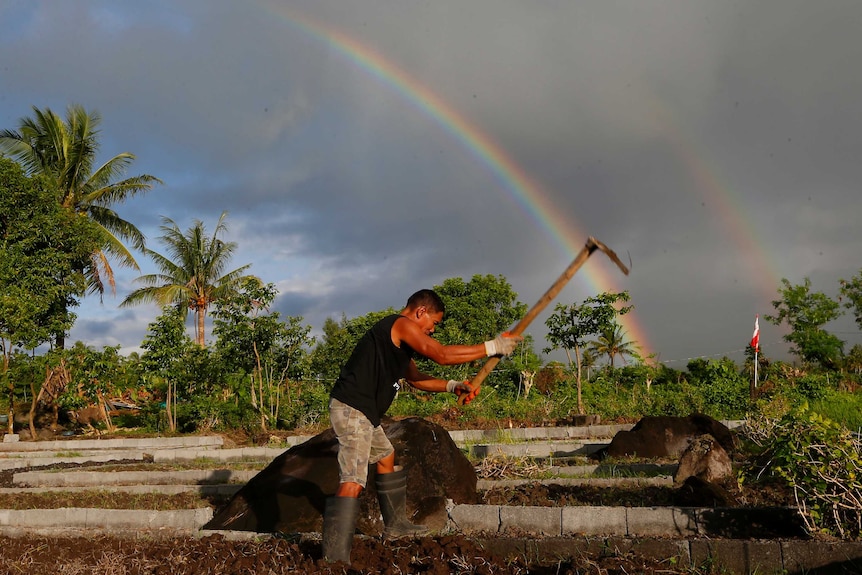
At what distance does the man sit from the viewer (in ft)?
15.5

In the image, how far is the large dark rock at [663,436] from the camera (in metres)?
9.88

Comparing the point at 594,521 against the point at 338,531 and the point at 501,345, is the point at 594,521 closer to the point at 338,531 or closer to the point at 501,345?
the point at 501,345

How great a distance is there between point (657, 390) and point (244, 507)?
15.1 m

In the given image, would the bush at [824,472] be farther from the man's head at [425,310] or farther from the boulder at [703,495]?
the man's head at [425,310]

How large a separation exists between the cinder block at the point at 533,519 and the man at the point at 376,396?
0.80 meters

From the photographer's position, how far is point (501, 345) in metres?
4.79

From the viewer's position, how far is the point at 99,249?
2883 cm

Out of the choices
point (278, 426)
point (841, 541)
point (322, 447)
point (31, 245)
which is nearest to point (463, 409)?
point (278, 426)

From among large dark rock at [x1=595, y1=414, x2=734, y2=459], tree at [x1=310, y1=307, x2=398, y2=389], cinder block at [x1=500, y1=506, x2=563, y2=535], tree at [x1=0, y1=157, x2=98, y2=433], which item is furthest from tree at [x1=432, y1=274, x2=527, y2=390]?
cinder block at [x1=500, y1=506, x2=563, y2=535]

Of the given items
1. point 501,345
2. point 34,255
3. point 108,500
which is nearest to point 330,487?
point 501,345

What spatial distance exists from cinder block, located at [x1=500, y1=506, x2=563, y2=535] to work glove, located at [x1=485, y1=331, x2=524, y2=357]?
5.20ft

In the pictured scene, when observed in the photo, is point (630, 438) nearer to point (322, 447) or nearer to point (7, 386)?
point (322, 447)

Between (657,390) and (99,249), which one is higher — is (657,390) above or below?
below

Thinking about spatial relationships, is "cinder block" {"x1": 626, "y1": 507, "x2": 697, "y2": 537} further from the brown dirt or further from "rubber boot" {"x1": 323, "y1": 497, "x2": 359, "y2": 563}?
"rubber boot" {"x1": 323, "y1": 497, "x2": 359, "y2": 563}
